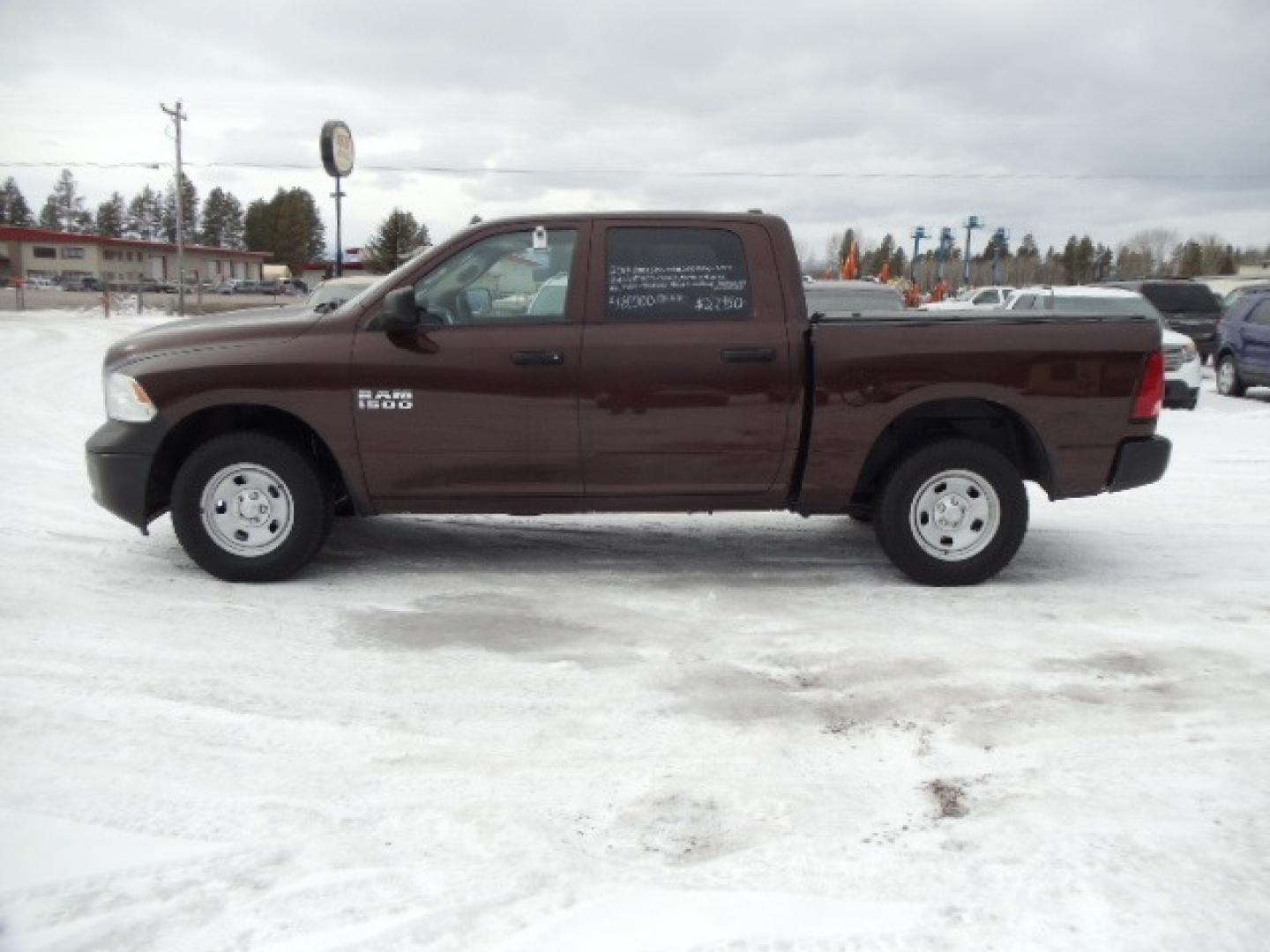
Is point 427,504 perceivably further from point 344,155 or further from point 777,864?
point 344,155

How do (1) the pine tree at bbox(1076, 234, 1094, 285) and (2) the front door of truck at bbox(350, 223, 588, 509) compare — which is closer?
(2) the front door of truck at bbox(350, 223, 588, 509)

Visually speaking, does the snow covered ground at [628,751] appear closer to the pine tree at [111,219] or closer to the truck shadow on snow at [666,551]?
the truck shadow on snow at [666,551]

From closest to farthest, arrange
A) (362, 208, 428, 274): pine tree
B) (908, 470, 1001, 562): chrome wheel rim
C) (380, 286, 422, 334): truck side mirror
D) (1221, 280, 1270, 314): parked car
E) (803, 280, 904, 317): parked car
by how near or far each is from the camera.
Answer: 1. (380, 286, 422, 334): truck side mirror
2. (908, 470, 1001, 562): chrome wheel rim
3. (803, 280, 904, 317): parked car
4. (1221, 280, 1270, 314): parked car
5. (362, 208, 428, 274): pine tree

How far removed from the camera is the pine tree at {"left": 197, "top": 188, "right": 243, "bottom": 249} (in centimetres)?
13925

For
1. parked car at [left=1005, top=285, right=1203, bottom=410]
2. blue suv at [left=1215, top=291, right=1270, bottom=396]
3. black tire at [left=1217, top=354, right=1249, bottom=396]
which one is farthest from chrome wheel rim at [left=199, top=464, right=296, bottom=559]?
black tire at [left=1217, top=354, right=1249, bottom=396]

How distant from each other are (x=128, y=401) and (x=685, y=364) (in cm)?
279

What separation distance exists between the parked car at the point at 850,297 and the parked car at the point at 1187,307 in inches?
397

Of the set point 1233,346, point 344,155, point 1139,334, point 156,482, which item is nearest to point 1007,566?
point 1139,334

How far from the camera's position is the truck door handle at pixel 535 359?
5484 mm

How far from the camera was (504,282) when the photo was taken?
5.64 meters

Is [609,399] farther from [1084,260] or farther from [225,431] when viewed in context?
[1084,260]

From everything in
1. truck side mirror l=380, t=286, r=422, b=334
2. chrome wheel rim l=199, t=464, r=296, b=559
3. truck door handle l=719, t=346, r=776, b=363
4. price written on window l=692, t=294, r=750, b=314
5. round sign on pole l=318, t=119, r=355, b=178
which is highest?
round sign on pole l=318, t=119, r=355, b=178

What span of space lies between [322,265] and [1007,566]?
11960 centimetres

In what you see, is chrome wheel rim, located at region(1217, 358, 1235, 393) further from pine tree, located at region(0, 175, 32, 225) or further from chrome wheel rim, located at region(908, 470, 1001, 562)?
pine tree, located at region(0, 175, 32, 225)
